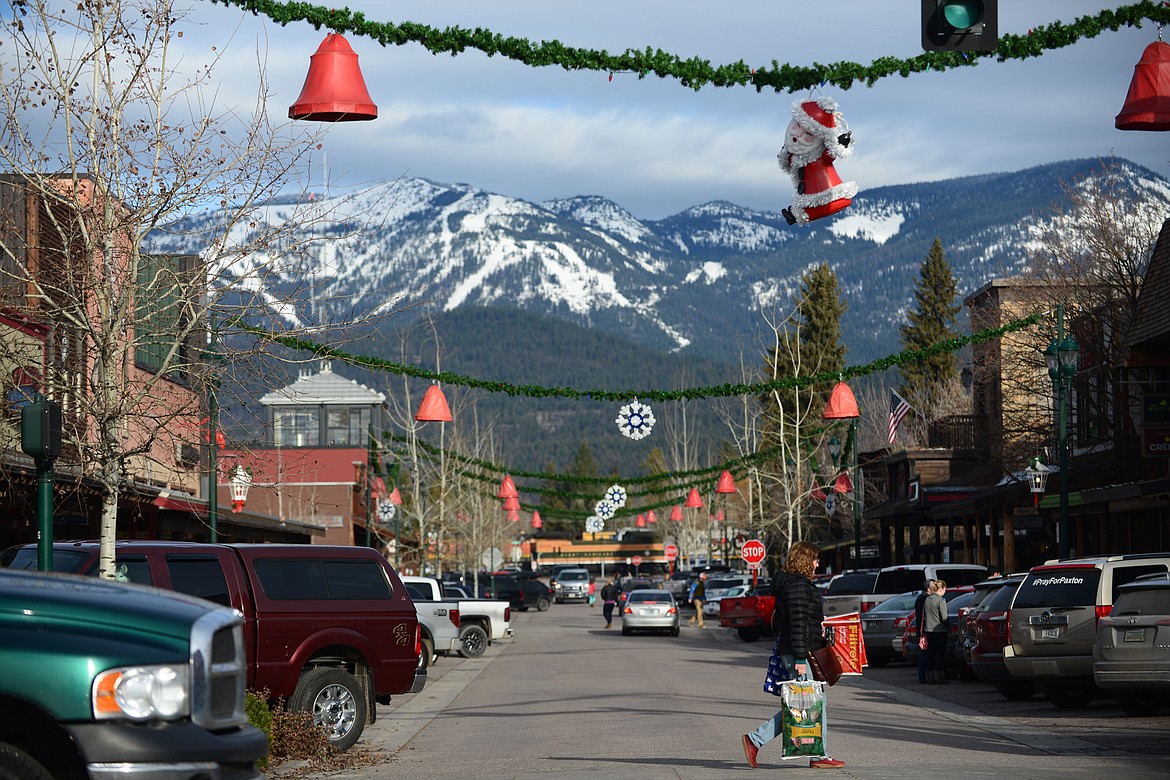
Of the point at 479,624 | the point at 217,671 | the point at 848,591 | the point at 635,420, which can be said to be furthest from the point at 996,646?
the point at 479,624

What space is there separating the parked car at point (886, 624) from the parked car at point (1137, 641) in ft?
38.8

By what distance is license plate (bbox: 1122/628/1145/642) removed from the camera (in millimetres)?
15455

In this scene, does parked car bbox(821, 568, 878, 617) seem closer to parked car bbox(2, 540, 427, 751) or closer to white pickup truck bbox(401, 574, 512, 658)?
white pickup truck bbox(401, 574, 512, 658)

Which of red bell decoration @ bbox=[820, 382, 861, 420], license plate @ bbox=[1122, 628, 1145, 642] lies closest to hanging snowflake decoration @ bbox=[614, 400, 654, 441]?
red bell decoration @ bbox=[820, 382, 861, 420]

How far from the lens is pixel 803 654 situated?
12312 mm

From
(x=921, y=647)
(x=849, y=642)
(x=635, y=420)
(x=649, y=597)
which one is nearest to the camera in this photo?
(x=849, y=642)

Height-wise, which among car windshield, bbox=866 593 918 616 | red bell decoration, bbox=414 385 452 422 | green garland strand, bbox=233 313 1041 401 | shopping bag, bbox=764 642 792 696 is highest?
green garland strand, bbox=233 313 1041 401

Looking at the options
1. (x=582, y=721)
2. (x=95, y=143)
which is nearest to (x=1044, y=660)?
(x=582, y=721)

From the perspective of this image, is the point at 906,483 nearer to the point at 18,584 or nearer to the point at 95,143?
the point at 95,143

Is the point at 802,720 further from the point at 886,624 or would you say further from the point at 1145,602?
the point at 886,624

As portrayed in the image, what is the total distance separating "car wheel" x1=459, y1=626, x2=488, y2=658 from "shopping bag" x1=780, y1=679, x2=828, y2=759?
23.8 m

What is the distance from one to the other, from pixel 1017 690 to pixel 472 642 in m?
17.8

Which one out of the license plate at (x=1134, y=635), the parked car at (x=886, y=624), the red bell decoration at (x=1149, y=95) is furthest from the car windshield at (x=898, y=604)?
the red bell decoration at (x=1149, y=95)

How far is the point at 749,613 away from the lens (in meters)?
40.0
